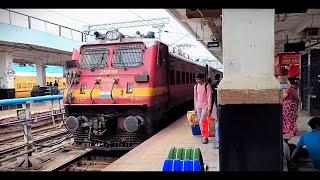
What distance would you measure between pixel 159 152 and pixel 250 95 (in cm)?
290

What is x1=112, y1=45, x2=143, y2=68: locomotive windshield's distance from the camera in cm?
772

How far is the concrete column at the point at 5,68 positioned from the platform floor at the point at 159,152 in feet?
49.3

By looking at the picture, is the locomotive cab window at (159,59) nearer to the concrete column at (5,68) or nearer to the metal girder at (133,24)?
the metal girder at (133,24)

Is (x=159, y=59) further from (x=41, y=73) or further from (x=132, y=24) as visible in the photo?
(x=41, y=73)

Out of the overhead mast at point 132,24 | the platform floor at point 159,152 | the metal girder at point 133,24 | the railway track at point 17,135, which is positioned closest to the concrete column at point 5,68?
the overhead mast at point 132,24

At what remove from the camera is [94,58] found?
26.4ft

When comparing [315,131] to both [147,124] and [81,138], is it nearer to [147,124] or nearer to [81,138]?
[147,124]

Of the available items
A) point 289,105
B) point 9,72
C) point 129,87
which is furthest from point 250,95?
point 9,72

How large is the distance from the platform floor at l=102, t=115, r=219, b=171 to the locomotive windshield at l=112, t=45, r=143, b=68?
5.88 ft

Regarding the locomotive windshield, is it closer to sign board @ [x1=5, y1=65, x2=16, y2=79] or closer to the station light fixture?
the station light fixture

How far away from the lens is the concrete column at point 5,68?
20.3 metres

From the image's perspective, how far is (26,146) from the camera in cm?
654

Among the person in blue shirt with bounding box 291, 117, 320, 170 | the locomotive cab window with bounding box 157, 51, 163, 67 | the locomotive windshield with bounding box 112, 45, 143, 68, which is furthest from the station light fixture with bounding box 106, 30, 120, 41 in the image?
the person in blue shirt with bounding box 291, 117, 320, 170
